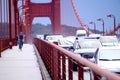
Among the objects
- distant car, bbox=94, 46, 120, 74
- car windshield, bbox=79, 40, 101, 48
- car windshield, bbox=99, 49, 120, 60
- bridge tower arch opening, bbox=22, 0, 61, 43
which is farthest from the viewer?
bridge tower arch opening, bbox=22, 0, 61, 43

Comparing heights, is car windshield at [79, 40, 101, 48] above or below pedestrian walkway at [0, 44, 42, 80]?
above

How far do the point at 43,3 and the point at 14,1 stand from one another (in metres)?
33.3

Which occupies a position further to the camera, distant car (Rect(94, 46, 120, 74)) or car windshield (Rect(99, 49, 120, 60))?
car windshield (Rect(99, 49, 120, 60))

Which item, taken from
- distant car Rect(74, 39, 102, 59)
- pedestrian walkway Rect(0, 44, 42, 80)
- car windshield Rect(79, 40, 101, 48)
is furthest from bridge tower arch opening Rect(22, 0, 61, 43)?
pedestrian walkway Rect(0, 44, 42, 80)

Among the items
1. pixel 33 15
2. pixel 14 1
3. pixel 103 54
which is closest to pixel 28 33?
pixel 33 15

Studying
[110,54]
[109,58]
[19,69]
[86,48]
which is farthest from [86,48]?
[109,58]

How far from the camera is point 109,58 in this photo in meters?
12.8

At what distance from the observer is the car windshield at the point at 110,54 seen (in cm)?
1286

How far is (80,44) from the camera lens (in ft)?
64.8

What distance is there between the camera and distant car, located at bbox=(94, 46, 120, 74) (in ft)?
38.4

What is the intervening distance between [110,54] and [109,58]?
50cm

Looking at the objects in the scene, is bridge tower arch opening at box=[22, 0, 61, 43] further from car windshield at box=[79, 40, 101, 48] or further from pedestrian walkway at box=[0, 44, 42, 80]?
pedestrian walkway at box=[0, 44, 42, 80]

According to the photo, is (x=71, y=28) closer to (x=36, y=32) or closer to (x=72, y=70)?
(x=36, y=32)

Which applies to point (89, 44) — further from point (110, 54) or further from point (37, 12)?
point (37, 12)
